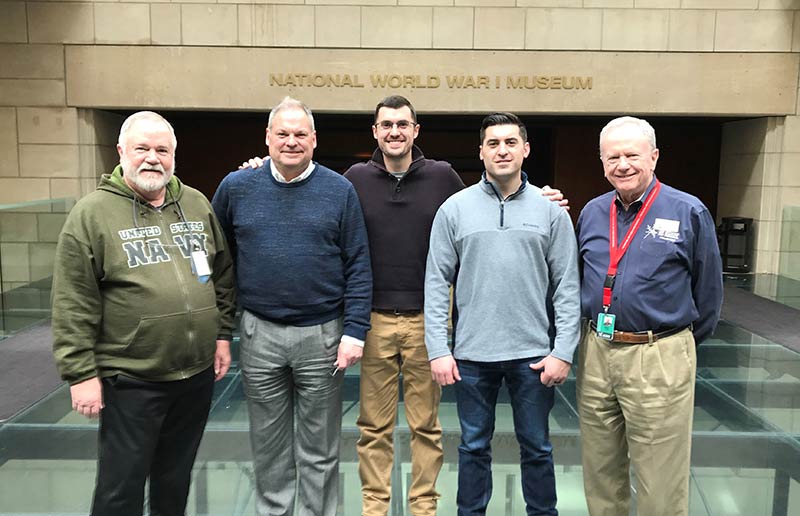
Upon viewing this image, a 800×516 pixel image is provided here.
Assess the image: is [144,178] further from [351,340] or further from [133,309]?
[351,340]

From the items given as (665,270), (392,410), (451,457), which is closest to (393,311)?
(392,410)

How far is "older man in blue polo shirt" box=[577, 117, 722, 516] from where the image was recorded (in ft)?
10.2

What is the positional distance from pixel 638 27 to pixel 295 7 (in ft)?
20.3

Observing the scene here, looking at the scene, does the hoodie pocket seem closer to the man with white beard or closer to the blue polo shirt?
the man with white beard

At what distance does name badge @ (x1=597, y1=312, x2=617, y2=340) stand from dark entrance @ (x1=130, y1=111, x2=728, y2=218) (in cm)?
1381

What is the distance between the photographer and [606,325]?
10.3ft

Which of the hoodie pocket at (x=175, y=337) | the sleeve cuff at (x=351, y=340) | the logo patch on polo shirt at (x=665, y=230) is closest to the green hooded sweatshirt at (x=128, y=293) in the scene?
the hoodie pocket at (x=175, y=337)

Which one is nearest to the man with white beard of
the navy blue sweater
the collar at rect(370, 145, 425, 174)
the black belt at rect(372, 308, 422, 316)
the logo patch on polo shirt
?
the navy blue sweater

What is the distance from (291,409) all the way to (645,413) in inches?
70.2

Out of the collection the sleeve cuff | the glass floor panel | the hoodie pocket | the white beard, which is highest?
the white beard

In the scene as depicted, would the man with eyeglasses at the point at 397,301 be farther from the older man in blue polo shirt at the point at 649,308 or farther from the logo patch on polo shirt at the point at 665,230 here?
the logo patch on polo shirt at the point at 665,230

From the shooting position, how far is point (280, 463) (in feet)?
11.6

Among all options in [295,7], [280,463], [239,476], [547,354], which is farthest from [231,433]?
[295,7]

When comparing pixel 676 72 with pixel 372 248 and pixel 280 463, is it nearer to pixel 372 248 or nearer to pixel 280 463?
pixel 372 248
